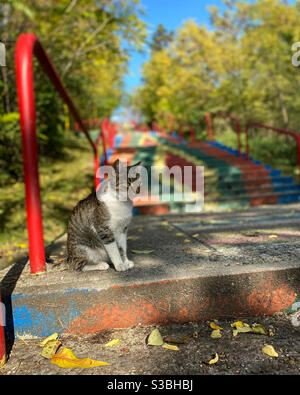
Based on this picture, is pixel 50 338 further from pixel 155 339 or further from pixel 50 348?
pixel 155 339

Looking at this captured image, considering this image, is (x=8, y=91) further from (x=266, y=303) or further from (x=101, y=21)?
(x=266, y=303)

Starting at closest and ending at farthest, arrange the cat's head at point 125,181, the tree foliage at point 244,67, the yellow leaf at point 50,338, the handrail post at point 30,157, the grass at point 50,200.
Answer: the yellow leaf at point 50,338 < the handrail post at point 30,157 < the cat's head at point 125,181 < the grass at point 50,200 < the tree foliage at point 244,67

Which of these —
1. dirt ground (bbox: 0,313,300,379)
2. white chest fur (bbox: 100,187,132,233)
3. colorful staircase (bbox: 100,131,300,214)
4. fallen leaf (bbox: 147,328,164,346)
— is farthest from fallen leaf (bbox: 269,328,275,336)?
colorful staircase (bbox: 100,131,300,214)

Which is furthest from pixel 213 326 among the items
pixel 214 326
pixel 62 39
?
pixel 62 39

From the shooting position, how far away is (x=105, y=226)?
69.2 inches

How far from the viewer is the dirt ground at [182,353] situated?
3.94ft

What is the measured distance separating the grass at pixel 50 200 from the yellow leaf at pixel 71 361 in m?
2.17

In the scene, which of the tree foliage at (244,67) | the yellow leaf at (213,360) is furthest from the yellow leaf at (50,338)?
the tree foliage at (244,67)

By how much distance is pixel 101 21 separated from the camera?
29.7 feet

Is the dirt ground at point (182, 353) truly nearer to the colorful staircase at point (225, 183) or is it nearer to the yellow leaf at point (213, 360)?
the yellow leaf at point (213, 360)

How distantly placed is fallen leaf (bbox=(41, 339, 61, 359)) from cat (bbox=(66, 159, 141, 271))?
1.52ft

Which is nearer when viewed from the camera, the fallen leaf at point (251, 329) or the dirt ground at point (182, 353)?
the dirt ground at point (182, 353)

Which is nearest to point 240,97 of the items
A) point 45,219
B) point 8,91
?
point 8,91

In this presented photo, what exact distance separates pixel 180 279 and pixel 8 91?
6.69 meters
